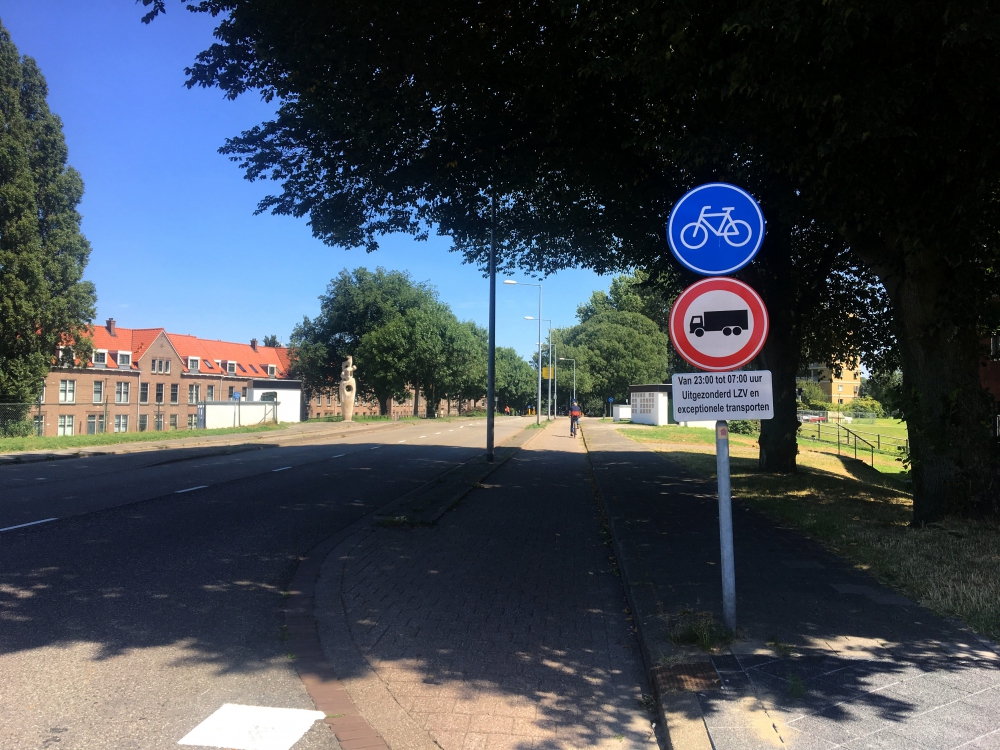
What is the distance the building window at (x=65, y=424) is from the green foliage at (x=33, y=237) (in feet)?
65.1

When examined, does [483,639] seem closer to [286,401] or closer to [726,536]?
[726,536]

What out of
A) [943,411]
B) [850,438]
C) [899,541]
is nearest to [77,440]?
[899,541]

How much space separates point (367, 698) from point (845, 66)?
21.4 feet

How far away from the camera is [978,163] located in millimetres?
7031

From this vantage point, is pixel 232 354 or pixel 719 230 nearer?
pixel 719 230

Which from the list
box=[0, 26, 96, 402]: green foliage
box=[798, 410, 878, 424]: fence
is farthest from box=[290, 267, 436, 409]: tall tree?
box=[798, 410, 878, 424]: fence

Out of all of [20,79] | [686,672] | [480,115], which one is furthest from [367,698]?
[20,79]

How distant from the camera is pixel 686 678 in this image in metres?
4.12

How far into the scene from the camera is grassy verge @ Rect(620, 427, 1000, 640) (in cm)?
550

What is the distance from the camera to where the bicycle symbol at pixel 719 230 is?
16.7 ft

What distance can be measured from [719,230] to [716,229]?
21 millimetres

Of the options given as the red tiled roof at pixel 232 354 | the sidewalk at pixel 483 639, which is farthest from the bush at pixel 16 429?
the red tiled roof at pixel 232 354

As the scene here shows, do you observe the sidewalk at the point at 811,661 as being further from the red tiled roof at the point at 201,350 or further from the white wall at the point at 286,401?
the red tiled roof at the point at 201,350

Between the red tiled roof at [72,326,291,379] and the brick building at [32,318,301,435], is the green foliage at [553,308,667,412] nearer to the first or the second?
the brick building at [32,318,301,435]
